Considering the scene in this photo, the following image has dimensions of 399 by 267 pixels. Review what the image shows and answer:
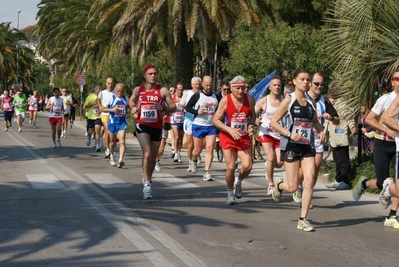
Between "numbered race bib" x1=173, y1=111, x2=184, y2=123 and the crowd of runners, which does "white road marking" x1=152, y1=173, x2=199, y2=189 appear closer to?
the crowd of runners

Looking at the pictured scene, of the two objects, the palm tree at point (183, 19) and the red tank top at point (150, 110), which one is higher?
the palm tree at point (183, 19)

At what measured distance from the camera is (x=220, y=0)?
1009 inches

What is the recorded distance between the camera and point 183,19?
25531 mm

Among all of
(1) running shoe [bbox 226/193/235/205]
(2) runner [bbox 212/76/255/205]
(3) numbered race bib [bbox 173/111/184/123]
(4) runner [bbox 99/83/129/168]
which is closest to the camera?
(2) runner [bbox 212/76/255/205]

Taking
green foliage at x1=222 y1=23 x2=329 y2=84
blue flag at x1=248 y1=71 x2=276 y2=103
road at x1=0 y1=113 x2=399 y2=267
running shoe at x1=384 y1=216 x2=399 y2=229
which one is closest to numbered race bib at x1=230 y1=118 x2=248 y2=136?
road at x1=0 y1=113 x2=399 y2=267

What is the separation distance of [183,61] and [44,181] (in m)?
13.7

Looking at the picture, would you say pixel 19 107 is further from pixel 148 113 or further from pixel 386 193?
pixel 386 193

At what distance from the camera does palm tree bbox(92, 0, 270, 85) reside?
976 inches

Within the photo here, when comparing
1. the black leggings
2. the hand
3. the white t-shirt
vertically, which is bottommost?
the black leggings

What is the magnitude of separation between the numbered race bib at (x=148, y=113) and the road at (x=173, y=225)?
1129mm

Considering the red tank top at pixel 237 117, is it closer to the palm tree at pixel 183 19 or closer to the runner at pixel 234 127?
the runner at pixel 234 127

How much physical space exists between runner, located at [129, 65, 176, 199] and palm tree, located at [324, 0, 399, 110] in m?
3.99

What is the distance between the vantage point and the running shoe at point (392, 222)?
8.85m

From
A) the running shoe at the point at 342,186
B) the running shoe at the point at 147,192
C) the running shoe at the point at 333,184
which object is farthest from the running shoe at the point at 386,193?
the running shoe at the point at 333,184
